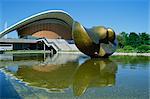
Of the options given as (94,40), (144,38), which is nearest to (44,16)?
(144,38)

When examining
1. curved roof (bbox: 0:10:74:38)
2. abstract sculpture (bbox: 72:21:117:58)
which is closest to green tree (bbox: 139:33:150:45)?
curved roof (bbox: 0:10:74:38)

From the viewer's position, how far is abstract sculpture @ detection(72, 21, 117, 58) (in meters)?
17.0

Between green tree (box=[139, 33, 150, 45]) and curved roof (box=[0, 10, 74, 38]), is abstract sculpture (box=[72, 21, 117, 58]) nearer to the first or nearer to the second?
curved roof (box=[0, 10, 74, 38])

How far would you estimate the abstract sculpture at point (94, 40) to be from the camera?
17047mm

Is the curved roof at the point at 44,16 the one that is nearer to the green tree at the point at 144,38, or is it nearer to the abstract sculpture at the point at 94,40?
the green tree at the point at 144,38

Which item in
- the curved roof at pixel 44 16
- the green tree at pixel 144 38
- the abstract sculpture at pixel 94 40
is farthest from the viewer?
the green tree at pixel 144 38

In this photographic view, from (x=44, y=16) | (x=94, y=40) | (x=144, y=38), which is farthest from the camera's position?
(x=144, y=38)

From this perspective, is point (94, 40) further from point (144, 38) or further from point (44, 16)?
point (144, 38)

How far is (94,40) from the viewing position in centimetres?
1758

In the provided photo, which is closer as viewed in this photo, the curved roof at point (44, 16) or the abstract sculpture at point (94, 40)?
the abstract sculpture at point (94, 40)

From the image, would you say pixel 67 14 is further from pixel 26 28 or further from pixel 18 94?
pixel 18 94

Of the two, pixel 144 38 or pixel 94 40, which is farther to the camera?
pixel 144 38

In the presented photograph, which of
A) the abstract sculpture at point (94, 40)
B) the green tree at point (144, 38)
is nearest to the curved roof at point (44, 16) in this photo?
the green tree at point (144, 38)

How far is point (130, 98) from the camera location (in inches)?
211
